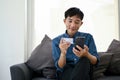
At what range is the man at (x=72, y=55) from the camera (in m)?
1.63

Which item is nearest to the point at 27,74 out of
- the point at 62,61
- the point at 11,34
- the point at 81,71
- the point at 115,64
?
the point at 62,61

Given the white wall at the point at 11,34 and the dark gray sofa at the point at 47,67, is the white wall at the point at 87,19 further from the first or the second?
the dark gray sofa at the point at 47,67

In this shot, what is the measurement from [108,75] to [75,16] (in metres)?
0.89

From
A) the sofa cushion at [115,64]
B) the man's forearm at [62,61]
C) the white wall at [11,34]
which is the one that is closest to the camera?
the man's forearm at [62,61]

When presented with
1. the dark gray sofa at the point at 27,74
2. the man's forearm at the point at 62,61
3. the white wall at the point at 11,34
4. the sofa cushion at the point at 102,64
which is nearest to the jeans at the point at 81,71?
the man's forearm at the point at 62,61

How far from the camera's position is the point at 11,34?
2.52 m

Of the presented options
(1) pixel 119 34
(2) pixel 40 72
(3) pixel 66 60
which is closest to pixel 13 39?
(2) pixel 40 72

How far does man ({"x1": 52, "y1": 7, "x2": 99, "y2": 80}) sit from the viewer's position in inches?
64.1

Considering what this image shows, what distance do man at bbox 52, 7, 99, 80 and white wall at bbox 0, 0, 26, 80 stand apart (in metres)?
0.71

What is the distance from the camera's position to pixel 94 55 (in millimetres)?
1854

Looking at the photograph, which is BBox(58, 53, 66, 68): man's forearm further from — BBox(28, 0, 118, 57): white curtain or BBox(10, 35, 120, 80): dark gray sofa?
BBox(28, 0, 118, 57): white curtain

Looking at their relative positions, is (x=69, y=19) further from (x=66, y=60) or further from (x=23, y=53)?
(x=23, y=53)

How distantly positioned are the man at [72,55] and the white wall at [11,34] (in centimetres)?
71

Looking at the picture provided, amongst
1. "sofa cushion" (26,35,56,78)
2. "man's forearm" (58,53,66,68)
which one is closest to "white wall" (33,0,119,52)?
"sofa cushion" (26,35,56,78)
